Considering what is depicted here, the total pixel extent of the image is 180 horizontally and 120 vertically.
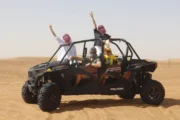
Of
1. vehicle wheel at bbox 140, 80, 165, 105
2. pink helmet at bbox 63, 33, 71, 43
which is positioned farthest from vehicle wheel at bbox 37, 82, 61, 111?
vehicle wheel at bbox 140, 80, 165, 105

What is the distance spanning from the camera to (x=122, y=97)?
12453mm

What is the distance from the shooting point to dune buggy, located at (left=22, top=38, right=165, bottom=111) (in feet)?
32.4

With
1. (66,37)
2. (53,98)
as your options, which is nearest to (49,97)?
(53,98)

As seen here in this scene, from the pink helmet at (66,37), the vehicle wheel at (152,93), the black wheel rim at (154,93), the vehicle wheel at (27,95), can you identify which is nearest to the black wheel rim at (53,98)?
the vehicle wheel at (27,95)

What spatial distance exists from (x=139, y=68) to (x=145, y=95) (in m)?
0.72

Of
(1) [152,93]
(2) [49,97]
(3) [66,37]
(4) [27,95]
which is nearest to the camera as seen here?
(2) [49,97]

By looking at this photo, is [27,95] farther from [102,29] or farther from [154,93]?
[154,93]

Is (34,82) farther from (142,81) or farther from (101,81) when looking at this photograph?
(142,81)

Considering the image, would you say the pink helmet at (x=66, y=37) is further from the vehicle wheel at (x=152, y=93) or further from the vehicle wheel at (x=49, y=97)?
the vehicle wheel at (x=152, y=93)

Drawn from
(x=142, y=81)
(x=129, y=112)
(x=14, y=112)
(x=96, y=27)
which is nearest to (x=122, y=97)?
(x=142, y=81)

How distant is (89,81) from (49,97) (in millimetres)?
1222

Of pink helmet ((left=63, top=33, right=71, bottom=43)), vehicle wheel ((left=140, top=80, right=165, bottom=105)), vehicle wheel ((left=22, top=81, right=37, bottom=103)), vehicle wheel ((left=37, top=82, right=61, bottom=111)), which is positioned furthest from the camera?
pink helmet ((left=63, top=33, right=71, bottom=43))

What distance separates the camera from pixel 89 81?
1043 cm

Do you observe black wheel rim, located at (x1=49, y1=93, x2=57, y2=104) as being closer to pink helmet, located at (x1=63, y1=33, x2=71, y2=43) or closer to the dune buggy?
the dune buggy
